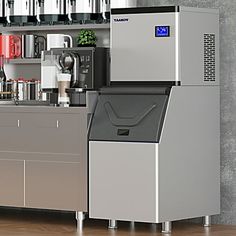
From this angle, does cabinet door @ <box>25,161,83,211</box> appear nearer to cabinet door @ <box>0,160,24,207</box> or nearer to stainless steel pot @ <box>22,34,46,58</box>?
cabinet door @ <box>0,160,24,207</box>

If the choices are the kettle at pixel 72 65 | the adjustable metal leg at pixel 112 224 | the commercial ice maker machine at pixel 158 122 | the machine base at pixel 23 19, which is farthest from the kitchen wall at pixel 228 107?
the machine base at pixel 23 19

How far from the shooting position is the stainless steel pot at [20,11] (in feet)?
28.4

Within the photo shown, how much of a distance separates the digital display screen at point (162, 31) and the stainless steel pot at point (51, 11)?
3.71 ft

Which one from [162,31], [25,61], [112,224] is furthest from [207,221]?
[25,61]

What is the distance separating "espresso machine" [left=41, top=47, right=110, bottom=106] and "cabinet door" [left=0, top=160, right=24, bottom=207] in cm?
63

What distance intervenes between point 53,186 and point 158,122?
1108 mm

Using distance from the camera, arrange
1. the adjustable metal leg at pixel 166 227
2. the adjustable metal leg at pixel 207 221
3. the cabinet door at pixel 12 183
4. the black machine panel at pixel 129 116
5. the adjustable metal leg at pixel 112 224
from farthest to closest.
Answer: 1. the cabinet door at pixel 12 183
2. the adjustable metal leg at pixel 207 221
3. the adjustable metal leg at pixel 112 224
4. the adjustable metal leg at pixel 166 227
5. the black machine panel at pixel 129 116

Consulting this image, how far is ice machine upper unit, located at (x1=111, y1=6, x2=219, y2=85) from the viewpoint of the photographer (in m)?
7.60

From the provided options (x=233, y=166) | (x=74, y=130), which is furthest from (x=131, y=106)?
(x=233, y=166)

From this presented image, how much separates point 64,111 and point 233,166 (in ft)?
4.76

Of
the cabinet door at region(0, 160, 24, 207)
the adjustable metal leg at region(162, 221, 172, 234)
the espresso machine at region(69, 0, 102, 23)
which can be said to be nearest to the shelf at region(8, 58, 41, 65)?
the espresso machine at region(69, 0, 102, 23)

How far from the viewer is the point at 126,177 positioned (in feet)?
24.6

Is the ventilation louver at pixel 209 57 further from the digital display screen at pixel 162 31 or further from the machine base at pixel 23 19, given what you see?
the machine base at pixel 23 19

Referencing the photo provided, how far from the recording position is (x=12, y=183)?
26.8ft
